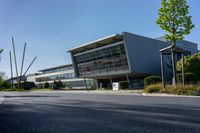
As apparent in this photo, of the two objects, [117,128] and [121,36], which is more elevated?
[121,36]

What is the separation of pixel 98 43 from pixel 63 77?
134 ft

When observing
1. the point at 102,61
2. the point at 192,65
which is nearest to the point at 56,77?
the point at 102,61

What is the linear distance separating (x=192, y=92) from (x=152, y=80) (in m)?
14.4

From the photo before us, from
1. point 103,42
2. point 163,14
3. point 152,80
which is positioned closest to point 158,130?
point 163,14

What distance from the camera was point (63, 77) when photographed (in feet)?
331

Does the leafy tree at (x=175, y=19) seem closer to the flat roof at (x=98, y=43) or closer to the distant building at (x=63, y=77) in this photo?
the flat roof at (x=98, y=43)

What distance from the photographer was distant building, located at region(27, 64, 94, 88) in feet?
288

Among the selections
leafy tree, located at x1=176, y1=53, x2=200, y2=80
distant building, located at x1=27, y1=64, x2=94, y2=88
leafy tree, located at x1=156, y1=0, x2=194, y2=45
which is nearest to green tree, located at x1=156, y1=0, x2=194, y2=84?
leafy tree, located at x1=156, y1=0, x2=194, y2=45

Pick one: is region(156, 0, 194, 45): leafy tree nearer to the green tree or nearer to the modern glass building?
the green tree

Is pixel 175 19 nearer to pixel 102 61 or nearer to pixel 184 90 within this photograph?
pixel 184 90

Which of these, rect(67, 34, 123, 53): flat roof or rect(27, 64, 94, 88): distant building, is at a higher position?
rect(67, 34, 123, 53): flat roof

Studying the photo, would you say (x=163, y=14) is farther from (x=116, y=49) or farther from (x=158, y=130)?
(x=116, y=49)

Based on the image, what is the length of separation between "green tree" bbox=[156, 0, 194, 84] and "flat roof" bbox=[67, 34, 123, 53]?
2922 cm

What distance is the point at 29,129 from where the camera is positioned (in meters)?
6.33
